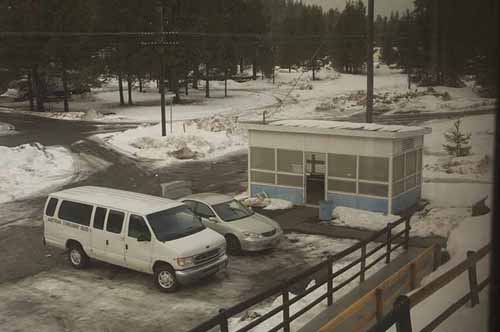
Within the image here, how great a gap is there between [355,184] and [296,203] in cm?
164

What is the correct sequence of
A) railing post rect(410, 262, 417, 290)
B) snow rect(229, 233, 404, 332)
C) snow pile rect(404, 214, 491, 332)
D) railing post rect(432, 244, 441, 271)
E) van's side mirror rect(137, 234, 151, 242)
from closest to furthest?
snow pile rect(404, 214, 491, 332) < snow rect(229, 233, 404, 332) < railing post rect(410, 262, 417, 290) < railing post rect(432, 244, 441, 271) < van's side mirror rect(137, 234, 151, 242)

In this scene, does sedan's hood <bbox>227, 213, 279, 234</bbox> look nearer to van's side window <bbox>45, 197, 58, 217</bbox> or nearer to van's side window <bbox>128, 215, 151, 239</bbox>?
van's side window <bbox>128, 215, 151, 239</bbox>

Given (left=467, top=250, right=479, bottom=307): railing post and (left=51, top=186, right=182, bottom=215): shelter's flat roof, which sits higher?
(left=467, top=250, right=479, bottom=307): railing post

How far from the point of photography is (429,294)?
234 inches

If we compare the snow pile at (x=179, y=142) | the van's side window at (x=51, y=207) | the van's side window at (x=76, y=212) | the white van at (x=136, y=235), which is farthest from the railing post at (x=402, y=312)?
the snow pile at (x=179, y=142)

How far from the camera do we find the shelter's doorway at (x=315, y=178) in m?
15.3

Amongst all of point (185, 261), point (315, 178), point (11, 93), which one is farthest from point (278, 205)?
point (11, 93)

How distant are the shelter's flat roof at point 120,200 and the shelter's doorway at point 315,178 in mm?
5024

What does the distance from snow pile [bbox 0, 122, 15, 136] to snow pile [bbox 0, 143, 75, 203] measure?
27.6ft

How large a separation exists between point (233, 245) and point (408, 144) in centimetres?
515

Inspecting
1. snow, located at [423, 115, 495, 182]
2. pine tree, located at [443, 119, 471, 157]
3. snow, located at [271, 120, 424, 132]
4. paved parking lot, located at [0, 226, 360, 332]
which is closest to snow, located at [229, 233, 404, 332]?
paved parking lot, located at [0, 226, 360, 332]

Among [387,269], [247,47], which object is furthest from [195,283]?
[247,47]

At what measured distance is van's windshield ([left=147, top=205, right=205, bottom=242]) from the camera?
1016 centimetres

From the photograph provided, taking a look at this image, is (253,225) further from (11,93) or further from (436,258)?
(11,93)
